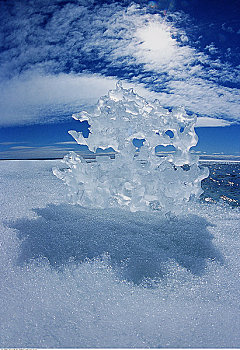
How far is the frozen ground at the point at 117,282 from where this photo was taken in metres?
1.43

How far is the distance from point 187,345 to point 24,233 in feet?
5.99

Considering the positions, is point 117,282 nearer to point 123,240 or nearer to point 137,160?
point 123,240

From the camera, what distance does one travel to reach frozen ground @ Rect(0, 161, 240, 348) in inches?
56.4

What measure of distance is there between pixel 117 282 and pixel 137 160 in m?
1.59

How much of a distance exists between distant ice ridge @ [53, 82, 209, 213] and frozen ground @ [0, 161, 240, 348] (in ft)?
1.00

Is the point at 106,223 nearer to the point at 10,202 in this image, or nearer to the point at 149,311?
the point at 149,311

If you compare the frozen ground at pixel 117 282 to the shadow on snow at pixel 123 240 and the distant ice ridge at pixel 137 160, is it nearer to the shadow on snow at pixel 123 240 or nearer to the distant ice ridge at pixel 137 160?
the shadow on snow at pixel 123 240

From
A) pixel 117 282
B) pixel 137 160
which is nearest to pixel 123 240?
pixel 117 282

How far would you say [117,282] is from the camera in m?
1.81

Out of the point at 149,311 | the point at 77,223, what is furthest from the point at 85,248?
the point at 149,311

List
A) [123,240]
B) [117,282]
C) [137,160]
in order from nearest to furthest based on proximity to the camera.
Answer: [117,282] → [123,240] → [137,160]

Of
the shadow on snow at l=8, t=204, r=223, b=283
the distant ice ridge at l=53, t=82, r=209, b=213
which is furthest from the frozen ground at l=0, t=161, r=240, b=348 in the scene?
the distant ice ridge at l=53, t=82, r=209, b=213

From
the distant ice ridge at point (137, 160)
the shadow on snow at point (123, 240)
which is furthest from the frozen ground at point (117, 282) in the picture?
the distant ice ridge at point (137, 160)

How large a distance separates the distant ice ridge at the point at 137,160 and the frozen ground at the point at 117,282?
30cm
